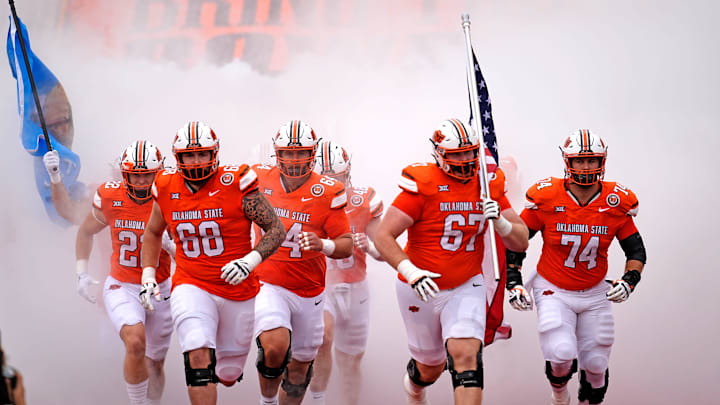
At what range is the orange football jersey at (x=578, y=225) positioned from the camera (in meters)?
5.96

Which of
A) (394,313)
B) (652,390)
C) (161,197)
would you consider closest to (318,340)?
(161,197)

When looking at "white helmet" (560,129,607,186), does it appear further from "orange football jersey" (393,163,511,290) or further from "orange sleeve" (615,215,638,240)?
"orange football jersey" (393,163,511,290)

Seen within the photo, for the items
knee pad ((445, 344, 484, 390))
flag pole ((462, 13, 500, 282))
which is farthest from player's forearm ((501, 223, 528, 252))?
knee pad ((445, 344, 484, 390))

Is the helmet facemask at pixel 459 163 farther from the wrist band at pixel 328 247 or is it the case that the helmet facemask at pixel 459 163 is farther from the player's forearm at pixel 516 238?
the wrist band at pixel 328 247

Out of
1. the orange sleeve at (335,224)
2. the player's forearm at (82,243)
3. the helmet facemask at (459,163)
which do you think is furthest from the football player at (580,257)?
the player's forearm at (82,243)

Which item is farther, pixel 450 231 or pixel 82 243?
pixel 82 243

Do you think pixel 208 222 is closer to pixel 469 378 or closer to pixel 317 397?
pixel 469 378

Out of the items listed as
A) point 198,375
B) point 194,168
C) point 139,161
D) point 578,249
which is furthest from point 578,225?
point 139,161

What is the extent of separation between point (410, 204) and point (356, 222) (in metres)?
1.86

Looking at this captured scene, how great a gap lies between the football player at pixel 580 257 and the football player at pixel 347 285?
1.46 metres

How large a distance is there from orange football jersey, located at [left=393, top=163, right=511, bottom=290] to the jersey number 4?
2.42 ft

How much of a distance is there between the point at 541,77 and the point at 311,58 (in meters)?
2.68

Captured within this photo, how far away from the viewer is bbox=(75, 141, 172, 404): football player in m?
6.26

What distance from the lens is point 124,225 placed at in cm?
645
